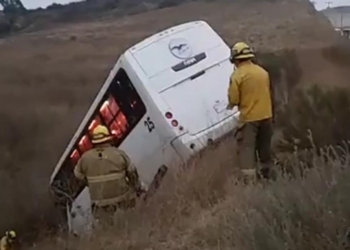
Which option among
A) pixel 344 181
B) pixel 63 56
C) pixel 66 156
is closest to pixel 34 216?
pixel 66 156

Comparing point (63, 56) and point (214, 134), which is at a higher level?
point (214, 134)

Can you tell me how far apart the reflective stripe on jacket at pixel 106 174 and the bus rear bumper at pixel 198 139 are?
103 cm

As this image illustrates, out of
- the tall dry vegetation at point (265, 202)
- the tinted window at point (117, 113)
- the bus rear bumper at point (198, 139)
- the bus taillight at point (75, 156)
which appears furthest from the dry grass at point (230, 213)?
the bus taillight at point (75, 156)

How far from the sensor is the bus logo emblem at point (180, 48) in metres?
10.3

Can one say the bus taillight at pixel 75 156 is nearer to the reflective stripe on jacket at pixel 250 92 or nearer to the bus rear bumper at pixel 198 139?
the bus rear bumper at pixel 198 139

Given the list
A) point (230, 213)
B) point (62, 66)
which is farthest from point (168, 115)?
point (62, 66)

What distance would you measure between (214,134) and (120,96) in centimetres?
127

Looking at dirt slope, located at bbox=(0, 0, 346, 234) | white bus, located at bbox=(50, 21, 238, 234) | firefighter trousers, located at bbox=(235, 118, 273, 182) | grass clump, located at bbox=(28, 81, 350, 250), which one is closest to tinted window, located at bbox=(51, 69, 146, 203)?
white bus, located at bbox=(50, 21, 238, 234)

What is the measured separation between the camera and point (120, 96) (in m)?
10.2

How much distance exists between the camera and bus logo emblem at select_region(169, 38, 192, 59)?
10305 mm

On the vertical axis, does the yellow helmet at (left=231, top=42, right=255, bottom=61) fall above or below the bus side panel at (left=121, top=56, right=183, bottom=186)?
above

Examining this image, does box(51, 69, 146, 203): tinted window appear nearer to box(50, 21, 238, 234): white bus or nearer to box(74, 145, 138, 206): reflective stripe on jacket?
box(50, 21, 238, 234): white bus

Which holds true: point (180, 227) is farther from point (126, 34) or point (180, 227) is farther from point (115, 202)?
point (126, 34)

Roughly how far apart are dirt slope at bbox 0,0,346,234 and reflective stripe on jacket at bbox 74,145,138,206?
4.00 m
